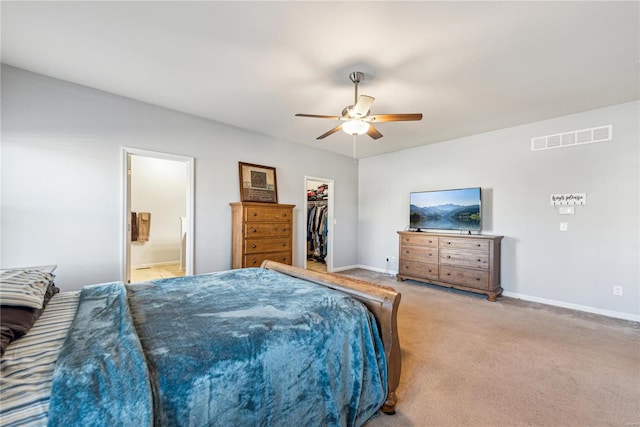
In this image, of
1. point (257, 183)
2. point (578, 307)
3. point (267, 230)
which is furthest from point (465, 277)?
point (257, 183)

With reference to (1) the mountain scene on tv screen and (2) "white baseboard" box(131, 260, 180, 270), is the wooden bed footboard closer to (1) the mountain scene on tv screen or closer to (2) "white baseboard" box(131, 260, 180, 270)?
(1) the mountain scene on tv screen

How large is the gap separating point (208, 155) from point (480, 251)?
13.9ft

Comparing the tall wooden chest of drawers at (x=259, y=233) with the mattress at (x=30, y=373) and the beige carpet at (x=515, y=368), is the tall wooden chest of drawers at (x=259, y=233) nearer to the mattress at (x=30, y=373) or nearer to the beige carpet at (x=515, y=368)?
the beige carpet at (x=515, y=368)

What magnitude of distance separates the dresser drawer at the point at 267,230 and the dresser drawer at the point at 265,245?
79 millimetres

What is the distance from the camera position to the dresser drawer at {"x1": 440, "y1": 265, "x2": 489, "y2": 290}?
155 inches

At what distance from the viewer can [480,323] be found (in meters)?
3.04

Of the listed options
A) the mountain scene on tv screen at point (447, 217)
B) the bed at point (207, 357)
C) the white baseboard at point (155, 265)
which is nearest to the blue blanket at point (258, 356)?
the bed at point (207, 357)

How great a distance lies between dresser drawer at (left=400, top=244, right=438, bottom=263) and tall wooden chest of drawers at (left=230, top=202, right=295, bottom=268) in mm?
2073

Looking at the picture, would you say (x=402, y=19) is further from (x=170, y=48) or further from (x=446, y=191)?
(x=446, y=191)

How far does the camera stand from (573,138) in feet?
11.7

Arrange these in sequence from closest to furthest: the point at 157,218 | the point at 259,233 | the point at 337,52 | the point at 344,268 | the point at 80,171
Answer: the point at 337,52
the point at 80,171
the point at 259,233
the point at 344,268
the point at 157,218

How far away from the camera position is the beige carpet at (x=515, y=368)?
1.66 meters

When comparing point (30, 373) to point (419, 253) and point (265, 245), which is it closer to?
point (265, 245)

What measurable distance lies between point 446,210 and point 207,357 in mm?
4421
